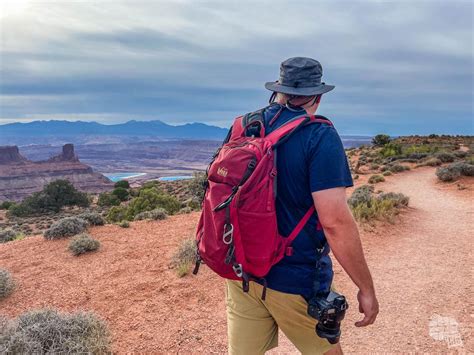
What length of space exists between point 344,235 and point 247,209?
49cm

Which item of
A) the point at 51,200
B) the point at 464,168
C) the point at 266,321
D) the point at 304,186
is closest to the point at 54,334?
the point at 266,321

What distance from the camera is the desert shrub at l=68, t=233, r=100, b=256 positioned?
7.32 metres

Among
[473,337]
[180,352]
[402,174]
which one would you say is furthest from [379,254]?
[402,174]

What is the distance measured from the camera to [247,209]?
185 centimetres

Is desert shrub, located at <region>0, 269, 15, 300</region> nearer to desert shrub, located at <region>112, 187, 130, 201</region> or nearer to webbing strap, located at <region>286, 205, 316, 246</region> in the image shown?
webbing strap, located at <region>286, 205, 316, 246</region>

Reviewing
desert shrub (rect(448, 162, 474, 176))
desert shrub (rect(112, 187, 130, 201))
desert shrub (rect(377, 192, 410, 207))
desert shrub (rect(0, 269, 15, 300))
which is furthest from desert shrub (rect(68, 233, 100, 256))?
desert shrub (rect(112, 187, 130, 201))

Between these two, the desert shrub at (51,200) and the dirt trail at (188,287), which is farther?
the desert shrub at (51,200)

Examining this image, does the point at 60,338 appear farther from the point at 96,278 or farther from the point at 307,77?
the point at 307,77

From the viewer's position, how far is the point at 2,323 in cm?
390

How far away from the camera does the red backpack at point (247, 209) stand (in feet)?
6.05

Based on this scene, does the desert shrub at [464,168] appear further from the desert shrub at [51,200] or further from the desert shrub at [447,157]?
the desert shrub at [51,200]

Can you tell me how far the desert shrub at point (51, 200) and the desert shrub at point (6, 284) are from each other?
27.4m

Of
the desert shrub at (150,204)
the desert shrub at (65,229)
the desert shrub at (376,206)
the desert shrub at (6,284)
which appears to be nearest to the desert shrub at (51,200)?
the desert shrub at (150,204)

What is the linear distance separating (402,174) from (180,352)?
56.1ft
